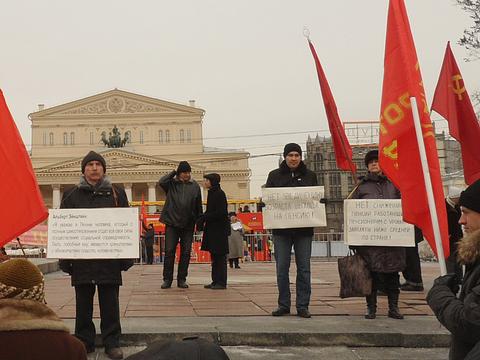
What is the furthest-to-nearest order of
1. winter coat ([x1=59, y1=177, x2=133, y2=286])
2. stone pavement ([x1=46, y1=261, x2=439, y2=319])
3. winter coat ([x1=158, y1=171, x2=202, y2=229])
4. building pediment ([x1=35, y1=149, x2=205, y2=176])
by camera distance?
building pediment ([x1=35, y1=149, x2=205, y2=176]) < winter coat ([x1=158, y1=171, x2=202, y2=229]) < stone pavement ([x1=46, y1=261, x2=439, y2=319]) < winter coat ([x1=59, y1=177, x2=133, y2=286])

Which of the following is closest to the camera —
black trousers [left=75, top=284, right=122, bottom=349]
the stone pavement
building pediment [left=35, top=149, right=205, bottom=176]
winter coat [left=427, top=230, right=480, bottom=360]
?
winter coat [left=427, top=230, right=480, bottom=360]

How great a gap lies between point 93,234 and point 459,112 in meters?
3.36

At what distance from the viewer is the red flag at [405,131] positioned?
383 centimetres

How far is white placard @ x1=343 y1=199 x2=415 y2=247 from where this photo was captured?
600cm

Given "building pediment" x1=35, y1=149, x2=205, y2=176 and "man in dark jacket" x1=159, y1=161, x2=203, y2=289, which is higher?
"building pediment" x1=35, y1=149, x2=205, y2=176

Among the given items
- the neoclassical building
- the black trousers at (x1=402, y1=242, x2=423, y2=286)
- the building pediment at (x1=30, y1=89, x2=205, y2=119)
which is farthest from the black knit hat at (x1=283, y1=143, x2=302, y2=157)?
the building pediment at (x1=30, y1=89, x2=205, y2=119)

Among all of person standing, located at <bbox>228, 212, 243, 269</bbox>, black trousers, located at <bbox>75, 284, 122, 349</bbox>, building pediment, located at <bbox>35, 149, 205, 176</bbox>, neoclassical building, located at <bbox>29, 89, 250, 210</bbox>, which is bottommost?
person standing, located at <bbox>228, 212, 243, 269</bbox>

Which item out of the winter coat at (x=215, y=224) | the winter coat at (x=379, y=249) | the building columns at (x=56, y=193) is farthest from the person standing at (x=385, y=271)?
the building columns at (x=56, y=193)

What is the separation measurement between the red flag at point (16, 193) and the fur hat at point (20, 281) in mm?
1352

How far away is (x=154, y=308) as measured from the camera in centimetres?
659

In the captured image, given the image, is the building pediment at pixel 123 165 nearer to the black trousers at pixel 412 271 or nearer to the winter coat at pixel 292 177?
the black trousers at pixel 412 271

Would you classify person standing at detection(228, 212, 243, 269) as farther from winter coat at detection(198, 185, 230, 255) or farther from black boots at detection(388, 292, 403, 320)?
black boots at detection(388, 292, 403, 320)

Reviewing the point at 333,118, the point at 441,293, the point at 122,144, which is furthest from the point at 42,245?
the point at 122,144

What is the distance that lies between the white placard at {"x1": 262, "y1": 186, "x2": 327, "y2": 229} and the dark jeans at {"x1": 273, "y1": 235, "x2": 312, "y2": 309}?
0.19 m
